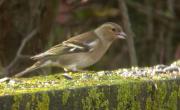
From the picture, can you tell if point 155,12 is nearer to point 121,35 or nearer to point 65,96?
point 121,35

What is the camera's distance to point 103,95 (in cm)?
352

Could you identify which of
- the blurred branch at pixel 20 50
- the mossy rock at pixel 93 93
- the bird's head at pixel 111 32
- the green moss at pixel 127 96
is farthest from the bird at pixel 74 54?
the green moss at pixel 127 96

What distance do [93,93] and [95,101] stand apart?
45 millimetres

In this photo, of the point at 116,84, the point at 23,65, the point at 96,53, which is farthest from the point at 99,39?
the point at 116,84

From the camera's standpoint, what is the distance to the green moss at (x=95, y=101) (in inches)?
135

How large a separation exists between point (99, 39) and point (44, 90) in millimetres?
4368

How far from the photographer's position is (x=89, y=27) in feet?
33.3

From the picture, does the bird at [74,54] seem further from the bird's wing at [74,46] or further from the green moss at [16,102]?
the green moss at [16,102]

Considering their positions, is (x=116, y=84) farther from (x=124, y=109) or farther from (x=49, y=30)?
(x=49, y=30)

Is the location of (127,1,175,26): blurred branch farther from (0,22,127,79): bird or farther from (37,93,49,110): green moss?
(37,93,49,110): green moss

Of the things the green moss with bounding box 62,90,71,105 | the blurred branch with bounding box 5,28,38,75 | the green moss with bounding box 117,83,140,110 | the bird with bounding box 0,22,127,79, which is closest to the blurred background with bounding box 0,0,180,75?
the blurred branch with bounding box 5,28,38,75

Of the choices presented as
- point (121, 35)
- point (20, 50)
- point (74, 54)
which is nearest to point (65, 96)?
point (74, 54)

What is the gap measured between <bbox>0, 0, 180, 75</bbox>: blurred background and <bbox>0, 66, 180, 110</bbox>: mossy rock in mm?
3132

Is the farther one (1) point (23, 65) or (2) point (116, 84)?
(1) point (23, 65)
